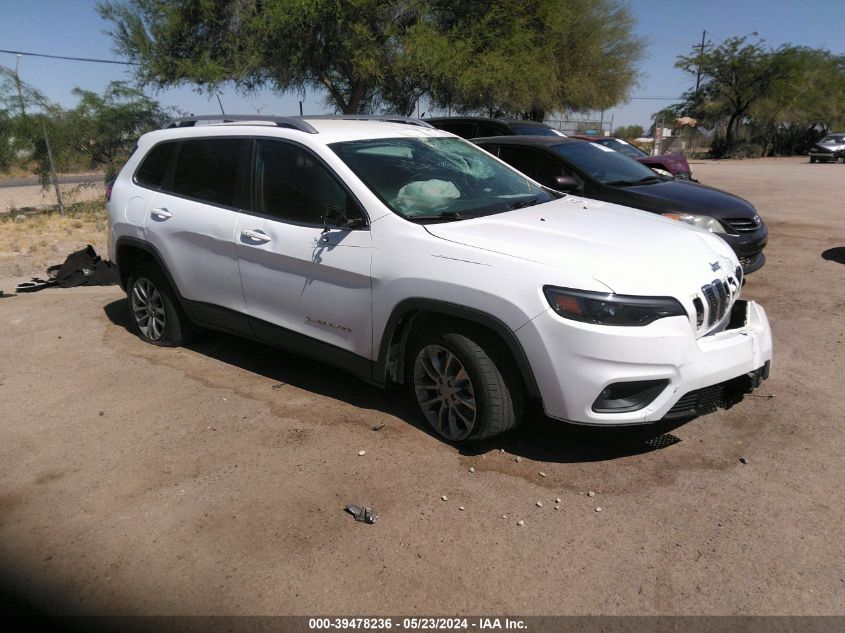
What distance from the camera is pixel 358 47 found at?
14.8 metres

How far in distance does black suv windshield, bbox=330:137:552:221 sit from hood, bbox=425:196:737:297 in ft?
0.67

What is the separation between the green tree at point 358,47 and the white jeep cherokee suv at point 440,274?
10.4m

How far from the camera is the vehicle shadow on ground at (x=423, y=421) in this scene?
3.85 metres

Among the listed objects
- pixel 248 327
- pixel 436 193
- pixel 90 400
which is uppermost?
pixel 436 193

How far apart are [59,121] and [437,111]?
9054 millimetres

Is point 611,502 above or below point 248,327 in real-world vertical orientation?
below

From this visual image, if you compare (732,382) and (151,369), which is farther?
(151,369)

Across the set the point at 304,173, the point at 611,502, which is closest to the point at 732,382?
the point at 611,502

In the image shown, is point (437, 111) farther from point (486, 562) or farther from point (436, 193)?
point (486, 562)

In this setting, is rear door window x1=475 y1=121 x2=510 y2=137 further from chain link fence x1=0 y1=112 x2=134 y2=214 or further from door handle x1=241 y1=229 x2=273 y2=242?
chain link fence x1=0 y1=112 x2=134 y2=214

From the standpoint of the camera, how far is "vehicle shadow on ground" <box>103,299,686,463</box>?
3.85 m

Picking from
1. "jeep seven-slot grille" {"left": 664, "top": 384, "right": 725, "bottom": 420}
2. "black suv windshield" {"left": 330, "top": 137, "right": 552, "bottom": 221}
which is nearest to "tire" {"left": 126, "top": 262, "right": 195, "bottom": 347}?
"black suv windshield" {"left": 330, "top": 137, "right": 552, "bottom": 221}

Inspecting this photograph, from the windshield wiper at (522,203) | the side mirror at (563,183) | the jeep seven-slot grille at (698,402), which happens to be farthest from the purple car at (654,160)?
the jeep seven-slot grille at (698,402)

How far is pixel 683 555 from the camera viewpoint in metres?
2.92
